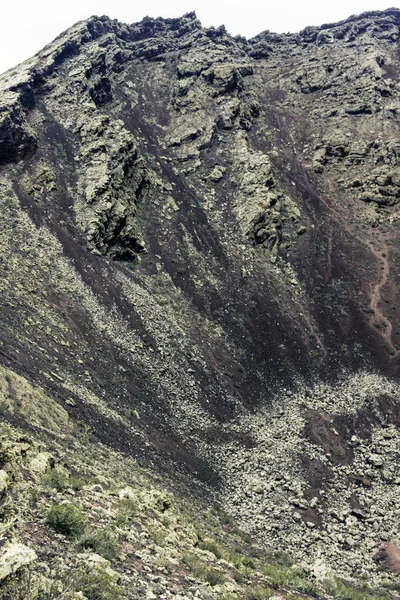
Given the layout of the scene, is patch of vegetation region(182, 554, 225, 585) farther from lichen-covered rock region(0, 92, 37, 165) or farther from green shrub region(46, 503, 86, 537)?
lichen-covered rock region(0, 92, 37, 165)

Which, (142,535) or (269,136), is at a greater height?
(269,136)

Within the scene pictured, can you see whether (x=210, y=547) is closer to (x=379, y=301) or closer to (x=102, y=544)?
(x=102, y=544)

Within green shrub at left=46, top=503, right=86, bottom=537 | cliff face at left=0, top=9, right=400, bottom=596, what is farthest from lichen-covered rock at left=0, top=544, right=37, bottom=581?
cliff face at left=0, top=9, right=400, bottom=596

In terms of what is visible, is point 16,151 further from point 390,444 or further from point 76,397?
point 390,444

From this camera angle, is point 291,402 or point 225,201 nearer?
point 291,402

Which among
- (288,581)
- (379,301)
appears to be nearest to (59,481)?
(288,581)

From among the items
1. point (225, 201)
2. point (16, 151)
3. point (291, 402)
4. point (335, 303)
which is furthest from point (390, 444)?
point (16, 151)
